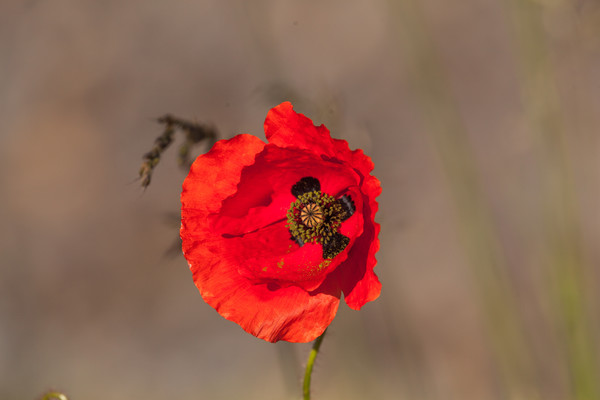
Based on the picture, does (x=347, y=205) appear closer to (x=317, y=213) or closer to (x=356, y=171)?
(x=317, y=213)

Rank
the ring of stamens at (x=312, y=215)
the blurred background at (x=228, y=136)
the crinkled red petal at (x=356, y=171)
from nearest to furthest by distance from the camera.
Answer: the crinkled red petal at (x=356, y=171) → the ring of stamens at (x=312, y=215) → the blurred background at (x=228, y=136)

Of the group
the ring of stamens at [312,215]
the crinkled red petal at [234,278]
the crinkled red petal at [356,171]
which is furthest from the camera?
the ring of stamens at [312,215]

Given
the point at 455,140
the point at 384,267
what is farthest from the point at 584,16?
the point at 384,267

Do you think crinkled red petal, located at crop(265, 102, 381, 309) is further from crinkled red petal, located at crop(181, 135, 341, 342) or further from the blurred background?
the blurred background

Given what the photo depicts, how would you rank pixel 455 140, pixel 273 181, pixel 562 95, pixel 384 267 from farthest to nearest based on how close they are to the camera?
pixel 384 267, pixel 562 95, pixel 455 140, pixel 273 181

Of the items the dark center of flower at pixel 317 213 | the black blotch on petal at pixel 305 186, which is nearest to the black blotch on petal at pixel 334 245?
the dark center of flower at pixel 317 213

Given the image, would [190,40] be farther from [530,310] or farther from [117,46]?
[530,310]

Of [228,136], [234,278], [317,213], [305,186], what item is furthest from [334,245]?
[228,136]

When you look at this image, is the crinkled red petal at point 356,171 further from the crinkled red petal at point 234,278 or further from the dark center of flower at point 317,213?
the dark center of flower at point 317,213
